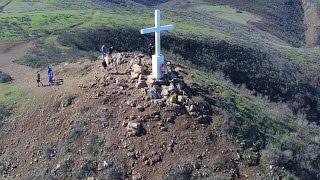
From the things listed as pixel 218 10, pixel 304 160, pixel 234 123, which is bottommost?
pixel 218 10

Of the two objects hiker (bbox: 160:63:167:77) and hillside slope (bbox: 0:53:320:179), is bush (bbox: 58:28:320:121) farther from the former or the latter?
hiker (bbox: 160:63:167:77)

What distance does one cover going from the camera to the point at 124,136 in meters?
24.0

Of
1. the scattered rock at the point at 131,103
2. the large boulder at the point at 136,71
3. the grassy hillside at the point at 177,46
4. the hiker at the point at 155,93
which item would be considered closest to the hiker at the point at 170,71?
the large boulder at the point at 136,71

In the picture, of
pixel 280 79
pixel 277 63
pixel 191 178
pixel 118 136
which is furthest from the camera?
pixel 277 63

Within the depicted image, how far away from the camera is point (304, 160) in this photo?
24.9 metres

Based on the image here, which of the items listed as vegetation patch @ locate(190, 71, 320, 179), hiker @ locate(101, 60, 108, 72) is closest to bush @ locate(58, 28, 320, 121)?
vegetation patch @ locate(190, 71, 320, 179)

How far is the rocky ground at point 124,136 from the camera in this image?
75.4 feet

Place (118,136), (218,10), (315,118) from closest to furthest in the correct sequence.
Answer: (118,136), (315,118), (218,10)

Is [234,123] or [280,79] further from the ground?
[234,123]

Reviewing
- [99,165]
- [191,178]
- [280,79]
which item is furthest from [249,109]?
[280,79]

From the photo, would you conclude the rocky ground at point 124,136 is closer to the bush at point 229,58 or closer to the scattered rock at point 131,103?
the scattered rock at point 131,103

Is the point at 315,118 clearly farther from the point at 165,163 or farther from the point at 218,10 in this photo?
the point at 218,10

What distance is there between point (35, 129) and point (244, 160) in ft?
34.9

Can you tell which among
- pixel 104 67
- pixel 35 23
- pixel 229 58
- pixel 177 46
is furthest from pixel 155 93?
pixel 35 23
